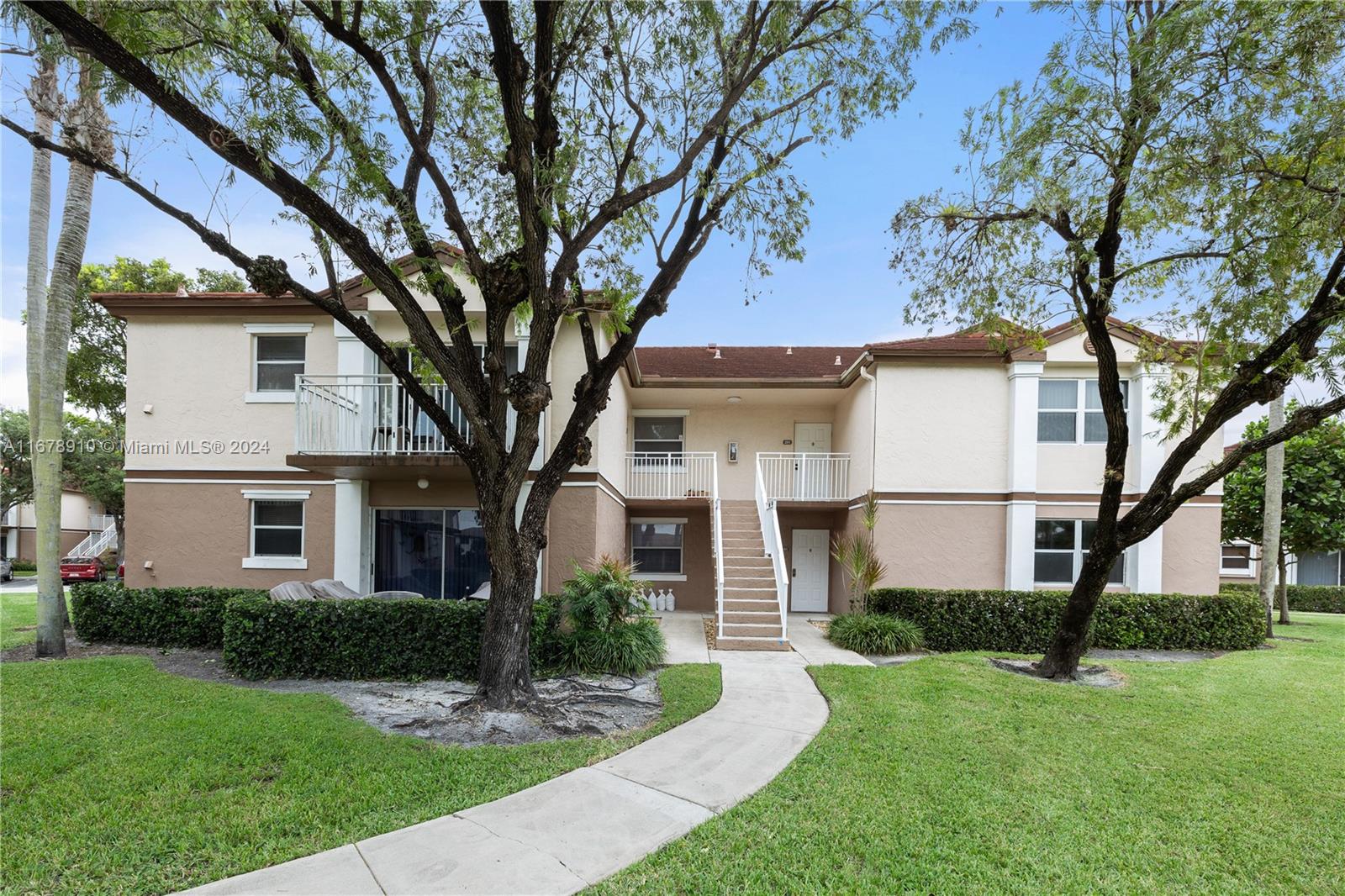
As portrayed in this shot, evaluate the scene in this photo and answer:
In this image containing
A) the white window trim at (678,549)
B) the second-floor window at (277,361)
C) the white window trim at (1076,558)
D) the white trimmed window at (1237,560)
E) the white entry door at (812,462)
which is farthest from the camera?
the white trimmed window at (1237,560)

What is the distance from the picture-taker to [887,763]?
5645 mm

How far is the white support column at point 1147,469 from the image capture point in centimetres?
1326

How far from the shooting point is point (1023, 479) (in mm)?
13344

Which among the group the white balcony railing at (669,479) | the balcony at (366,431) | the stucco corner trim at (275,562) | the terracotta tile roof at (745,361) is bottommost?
the stucco corner trim at (275,562)

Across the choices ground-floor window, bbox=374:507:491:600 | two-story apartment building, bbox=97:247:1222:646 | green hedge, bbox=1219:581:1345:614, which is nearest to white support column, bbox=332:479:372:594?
two-story apartment building, bbox=97:247:1222:646

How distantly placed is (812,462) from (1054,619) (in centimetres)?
655

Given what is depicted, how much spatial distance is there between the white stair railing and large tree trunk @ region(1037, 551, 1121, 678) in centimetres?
404

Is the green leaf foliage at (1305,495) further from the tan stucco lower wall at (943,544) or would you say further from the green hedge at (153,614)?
the green hedge at (153,614)

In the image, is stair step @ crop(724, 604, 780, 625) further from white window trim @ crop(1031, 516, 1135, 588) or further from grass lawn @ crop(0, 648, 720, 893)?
white window trim @ crop(1031, 516, 1135, 588)

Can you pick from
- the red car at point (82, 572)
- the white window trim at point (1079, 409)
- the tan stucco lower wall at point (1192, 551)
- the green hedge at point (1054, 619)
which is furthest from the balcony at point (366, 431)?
the red car at point (82, 572)

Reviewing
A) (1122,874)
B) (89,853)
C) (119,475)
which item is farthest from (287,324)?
(119,475)

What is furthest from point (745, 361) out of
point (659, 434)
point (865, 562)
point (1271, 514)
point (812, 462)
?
point (1271, 514)

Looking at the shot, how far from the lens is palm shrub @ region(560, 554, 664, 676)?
9.03m

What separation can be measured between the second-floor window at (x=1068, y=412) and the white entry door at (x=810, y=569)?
18.8ft
